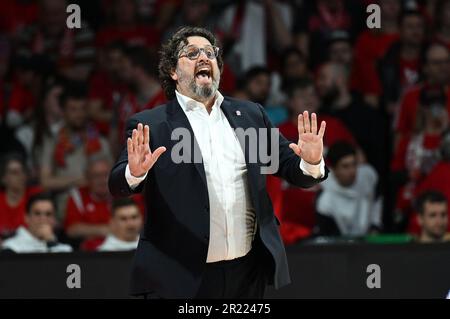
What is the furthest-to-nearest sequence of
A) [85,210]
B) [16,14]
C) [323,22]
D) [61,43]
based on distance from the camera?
[16,14] → [61,43] → [323,22] → [85,210]

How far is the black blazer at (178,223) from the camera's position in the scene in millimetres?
4641

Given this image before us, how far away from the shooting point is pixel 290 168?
478 centimetres

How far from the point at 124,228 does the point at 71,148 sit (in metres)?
1.56

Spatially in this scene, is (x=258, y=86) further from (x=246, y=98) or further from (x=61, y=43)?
(x=61, y=43)

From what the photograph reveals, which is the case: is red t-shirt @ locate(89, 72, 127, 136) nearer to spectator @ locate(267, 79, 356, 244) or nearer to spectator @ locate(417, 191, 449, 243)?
spectator @ locate(267, 79, 356, 244)

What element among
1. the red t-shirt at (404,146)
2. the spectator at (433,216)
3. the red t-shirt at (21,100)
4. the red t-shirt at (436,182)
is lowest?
the spectator at (433,216)

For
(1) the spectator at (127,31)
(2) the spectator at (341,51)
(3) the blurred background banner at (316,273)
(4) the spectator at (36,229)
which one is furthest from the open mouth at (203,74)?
(1) the spectator at (127,31)

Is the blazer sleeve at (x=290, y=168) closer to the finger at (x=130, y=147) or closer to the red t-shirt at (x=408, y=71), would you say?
the finger at (x=130, y=147)

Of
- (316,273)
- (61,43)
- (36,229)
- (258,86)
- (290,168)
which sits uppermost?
(61,43)

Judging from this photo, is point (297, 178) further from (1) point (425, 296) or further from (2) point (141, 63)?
(2) point (141, 63)

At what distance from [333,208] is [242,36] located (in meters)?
2.12

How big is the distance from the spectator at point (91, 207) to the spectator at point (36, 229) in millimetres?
376

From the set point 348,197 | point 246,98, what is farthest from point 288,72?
point 348,197

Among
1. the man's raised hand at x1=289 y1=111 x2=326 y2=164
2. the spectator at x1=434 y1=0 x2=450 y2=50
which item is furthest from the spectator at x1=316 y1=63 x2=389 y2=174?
the man's raised hand at x1=289 y1=111 x2=326 y2=164
